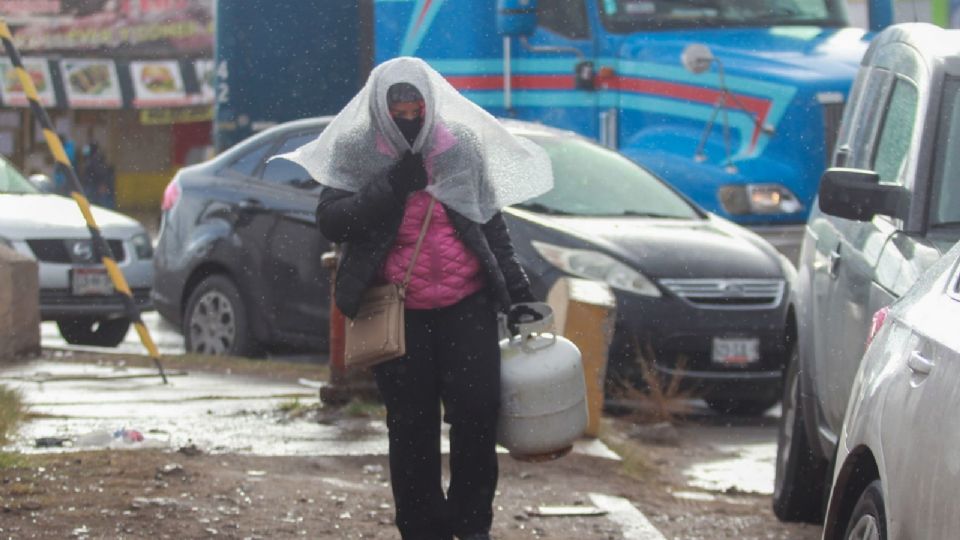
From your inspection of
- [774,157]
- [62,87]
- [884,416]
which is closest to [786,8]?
[774,157]

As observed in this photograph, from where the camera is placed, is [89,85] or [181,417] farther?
[89,85]

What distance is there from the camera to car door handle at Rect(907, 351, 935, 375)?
4.56 meters

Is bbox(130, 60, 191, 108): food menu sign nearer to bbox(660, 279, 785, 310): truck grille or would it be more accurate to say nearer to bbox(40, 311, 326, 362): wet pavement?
bbox(40, 311, 326, 362): wet pavement

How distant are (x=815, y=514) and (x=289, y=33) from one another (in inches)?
470

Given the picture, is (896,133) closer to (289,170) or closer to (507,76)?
(289,170)

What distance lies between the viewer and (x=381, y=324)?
6.25 meters

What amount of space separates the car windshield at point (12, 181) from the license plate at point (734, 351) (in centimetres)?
650

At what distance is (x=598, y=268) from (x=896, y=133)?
365cm

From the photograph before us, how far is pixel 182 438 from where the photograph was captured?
9.09m

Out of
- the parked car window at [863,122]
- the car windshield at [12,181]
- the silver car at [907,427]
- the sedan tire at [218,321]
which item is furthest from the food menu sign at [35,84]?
the silver car at [907,427]

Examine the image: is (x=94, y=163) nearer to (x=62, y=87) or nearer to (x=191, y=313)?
(x=62, y=87)

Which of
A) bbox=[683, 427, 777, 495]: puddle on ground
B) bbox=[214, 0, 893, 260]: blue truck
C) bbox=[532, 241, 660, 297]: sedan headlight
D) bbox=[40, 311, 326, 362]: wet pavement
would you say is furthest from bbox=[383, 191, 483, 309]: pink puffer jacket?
bbox=[40, 311, 326, 362]: wet pavement

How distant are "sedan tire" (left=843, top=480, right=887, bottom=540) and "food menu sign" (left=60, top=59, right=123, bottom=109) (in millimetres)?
39594

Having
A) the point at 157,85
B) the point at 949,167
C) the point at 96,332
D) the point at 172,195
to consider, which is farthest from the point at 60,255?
the point at 157,85
